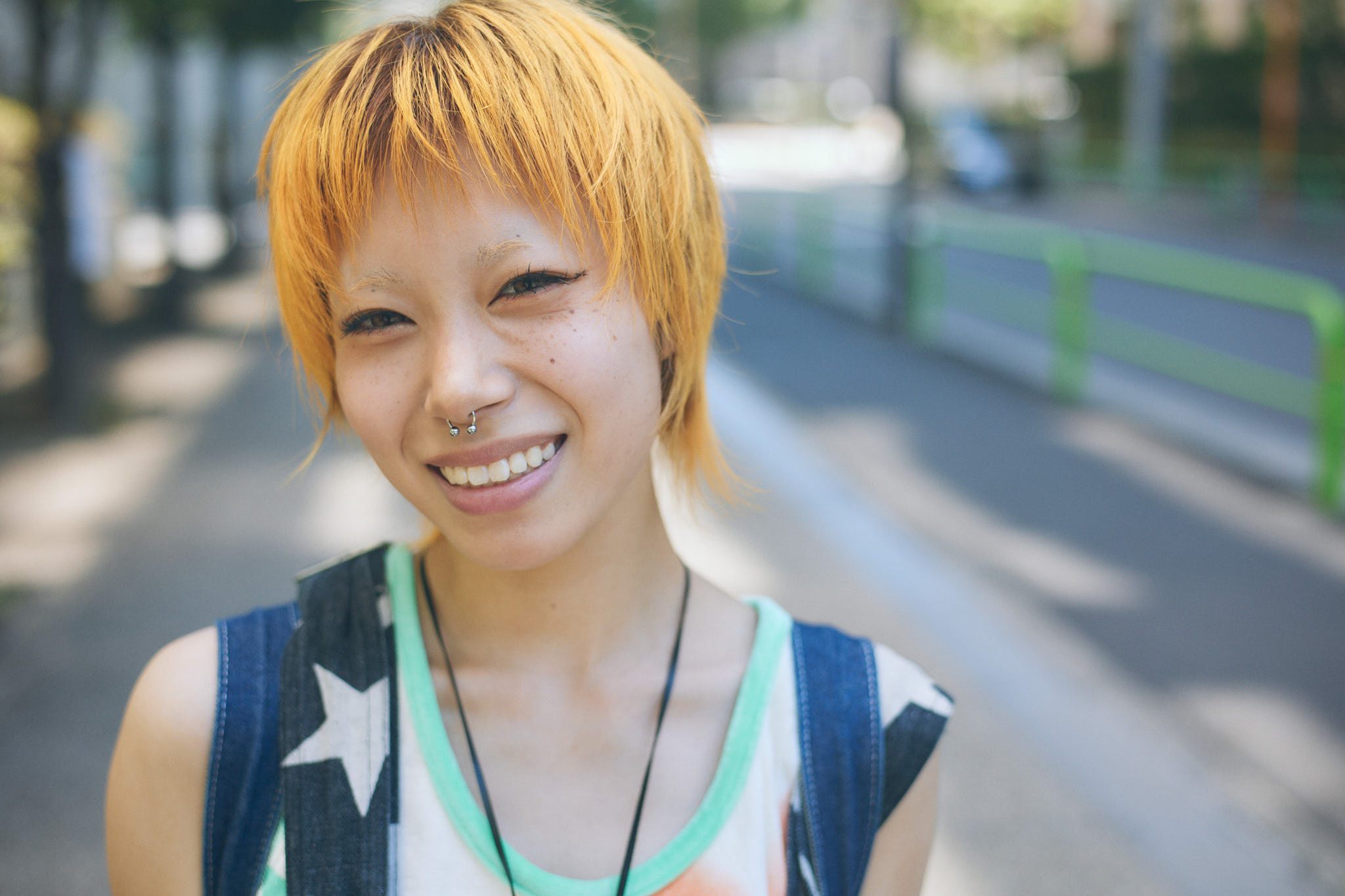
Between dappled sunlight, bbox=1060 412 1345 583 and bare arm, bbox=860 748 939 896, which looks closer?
bare arm, bbox=860 748 939 896

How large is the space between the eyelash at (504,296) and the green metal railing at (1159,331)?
534 centimetres

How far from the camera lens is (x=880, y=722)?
3.98 feet

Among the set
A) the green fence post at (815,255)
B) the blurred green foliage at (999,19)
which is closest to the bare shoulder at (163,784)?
the green fence post at (815,255)

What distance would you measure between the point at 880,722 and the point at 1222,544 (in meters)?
4.51

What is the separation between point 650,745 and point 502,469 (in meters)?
0.35

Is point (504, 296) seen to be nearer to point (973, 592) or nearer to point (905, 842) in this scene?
point (905, 842)

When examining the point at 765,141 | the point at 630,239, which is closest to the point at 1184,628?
the point at 630,239

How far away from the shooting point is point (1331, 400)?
5.51 m

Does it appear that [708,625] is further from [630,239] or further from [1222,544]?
[1222,544]

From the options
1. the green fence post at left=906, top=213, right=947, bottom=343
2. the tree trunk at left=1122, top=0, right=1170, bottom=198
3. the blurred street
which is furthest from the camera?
the tree trunk at left=1122, top=0, right=1170, bottom=198

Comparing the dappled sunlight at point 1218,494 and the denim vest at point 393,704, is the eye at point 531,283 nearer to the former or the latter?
the denim vest at point 393,704

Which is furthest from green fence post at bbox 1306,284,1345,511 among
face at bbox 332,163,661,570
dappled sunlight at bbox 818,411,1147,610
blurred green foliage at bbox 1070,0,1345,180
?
blurred green foliage at bbox 1070,0,1345,180

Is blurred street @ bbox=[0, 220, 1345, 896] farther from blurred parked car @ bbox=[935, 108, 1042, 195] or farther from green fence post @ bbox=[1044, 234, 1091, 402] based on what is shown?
blurred parked car @ bbox=[935, 108, 1042, 195]

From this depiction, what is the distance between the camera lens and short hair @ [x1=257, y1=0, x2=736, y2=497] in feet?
3.47
